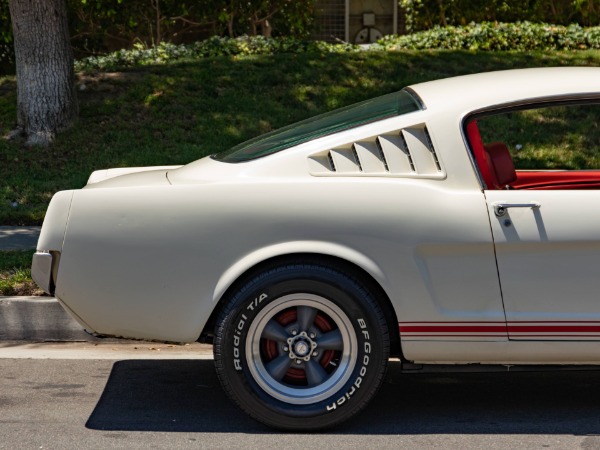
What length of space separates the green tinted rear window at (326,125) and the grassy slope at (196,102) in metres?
4.59

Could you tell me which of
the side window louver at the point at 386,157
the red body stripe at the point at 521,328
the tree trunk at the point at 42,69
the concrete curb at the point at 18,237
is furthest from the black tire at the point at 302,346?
the tree trunk at the point at 42,69

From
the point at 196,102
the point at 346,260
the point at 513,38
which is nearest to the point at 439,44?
the point at 513,38

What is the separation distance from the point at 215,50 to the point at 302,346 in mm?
9958

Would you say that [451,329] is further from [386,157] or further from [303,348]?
[386,157]

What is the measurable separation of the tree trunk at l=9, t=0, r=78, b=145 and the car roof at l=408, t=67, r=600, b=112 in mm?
6732

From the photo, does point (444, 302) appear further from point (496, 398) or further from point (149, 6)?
point (149, 6)

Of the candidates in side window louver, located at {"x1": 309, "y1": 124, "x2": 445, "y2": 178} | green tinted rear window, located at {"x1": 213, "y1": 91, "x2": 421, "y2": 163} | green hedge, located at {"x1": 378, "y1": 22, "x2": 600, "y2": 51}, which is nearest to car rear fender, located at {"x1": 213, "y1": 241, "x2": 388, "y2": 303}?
side window louver, located at {"x1": 309, "y1": 124, "x2": 445, "y2": 178}

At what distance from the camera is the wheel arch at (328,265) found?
4.65m

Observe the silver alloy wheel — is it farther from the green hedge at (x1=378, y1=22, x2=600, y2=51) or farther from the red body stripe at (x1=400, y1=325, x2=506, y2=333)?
the green hedge at (x1=378, y1=22, x2=600, y2=51)

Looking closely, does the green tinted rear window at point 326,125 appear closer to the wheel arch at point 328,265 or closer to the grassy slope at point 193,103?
the wheel arch at point 328,265

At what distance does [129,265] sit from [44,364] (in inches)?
58.7

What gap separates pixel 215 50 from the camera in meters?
14.3

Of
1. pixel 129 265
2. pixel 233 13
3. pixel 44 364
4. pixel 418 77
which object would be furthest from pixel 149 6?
pixel 129 265

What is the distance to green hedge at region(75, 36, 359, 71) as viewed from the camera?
1410 centimetres
